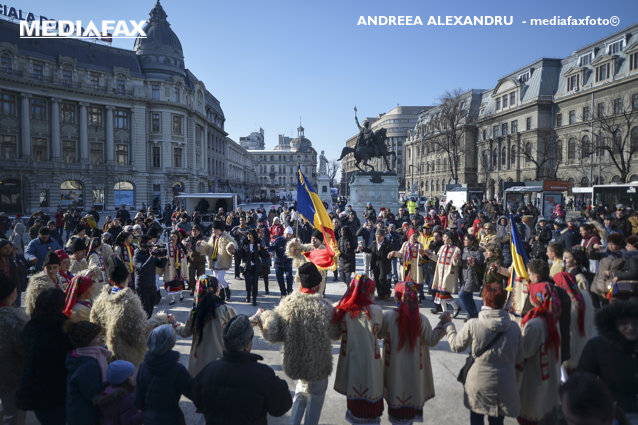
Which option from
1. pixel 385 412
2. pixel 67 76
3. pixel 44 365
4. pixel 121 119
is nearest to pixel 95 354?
pixel 44 365

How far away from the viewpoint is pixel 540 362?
3.54m

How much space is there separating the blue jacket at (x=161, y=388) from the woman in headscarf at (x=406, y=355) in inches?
73.7

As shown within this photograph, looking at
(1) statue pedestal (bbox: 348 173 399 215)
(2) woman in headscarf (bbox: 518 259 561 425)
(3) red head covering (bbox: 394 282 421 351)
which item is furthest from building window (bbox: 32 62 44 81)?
(2) woman in headscarf (bbox: 518 259 561 425)

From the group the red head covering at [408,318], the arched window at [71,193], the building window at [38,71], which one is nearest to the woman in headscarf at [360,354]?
the red head covering at [408,318]

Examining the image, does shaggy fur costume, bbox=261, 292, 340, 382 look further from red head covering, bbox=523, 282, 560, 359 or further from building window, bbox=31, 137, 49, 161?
building window, bbox=31, 137, 49, 161

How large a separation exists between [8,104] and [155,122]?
1534 centimetres

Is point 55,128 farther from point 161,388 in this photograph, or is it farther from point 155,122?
point 161,388

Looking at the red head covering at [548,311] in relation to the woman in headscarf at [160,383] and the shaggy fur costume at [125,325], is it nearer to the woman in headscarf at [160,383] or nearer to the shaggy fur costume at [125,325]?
the woman in headscarf at [160,383]

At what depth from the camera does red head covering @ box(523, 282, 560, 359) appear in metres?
3.56

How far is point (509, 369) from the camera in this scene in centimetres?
336

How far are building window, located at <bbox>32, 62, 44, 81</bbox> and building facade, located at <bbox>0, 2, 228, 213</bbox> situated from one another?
0.33 ft

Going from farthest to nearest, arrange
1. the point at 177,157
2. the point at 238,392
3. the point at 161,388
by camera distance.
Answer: the point at 177,157, the point at 161,388, the point at 238,392

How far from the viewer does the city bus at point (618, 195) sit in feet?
70.6

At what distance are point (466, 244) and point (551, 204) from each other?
22.5 metres
